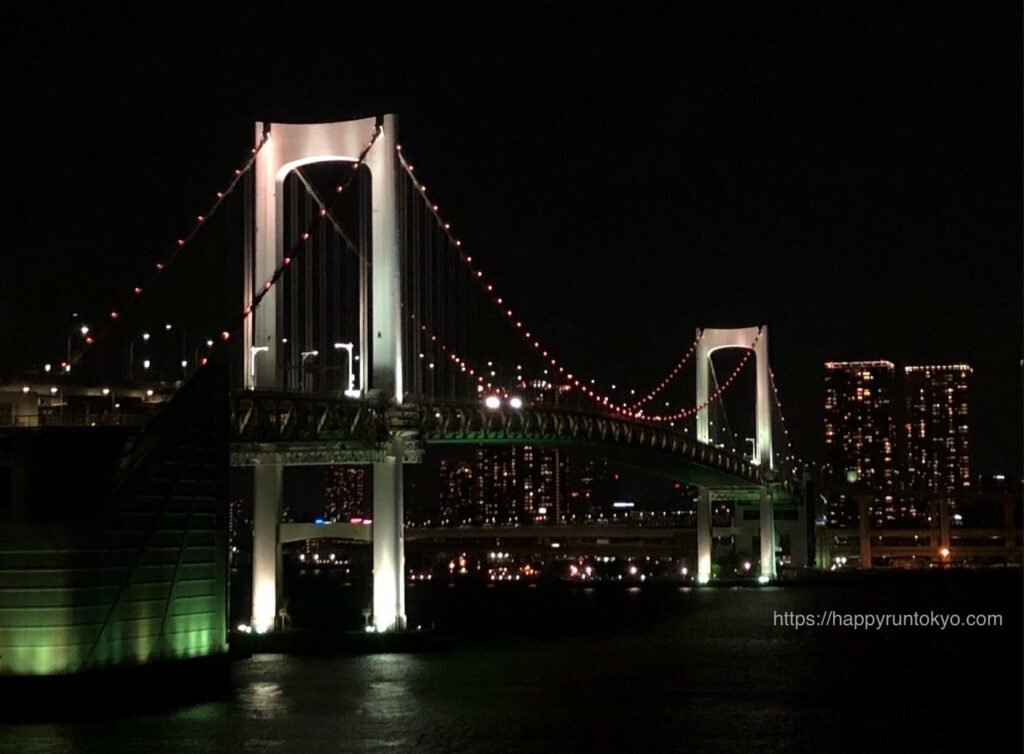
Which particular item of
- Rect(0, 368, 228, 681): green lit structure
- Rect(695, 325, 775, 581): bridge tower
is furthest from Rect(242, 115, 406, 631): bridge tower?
Rect(695, 325, 775, 581): bridge tower

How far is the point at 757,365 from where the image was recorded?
91562 millimetres

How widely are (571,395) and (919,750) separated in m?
29.8

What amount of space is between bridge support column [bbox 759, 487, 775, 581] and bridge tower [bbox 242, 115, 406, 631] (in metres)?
44.5

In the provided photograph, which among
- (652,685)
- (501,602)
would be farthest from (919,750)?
(501,602)

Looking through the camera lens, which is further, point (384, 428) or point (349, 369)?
point (349, 369)

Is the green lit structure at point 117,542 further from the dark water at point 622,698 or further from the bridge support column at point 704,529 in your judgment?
the bridge support column at point 704,529

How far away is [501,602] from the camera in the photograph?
88375 millimetres

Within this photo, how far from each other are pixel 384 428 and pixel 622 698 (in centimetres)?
912

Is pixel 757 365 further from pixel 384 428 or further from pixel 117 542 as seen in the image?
pixel 117 542

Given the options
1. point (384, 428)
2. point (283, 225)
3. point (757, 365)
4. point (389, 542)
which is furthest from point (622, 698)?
point (757, 365)

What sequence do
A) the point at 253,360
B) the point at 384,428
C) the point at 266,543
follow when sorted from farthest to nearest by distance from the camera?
the point at 266,543 < the point at 384,428 < the point at 253,360

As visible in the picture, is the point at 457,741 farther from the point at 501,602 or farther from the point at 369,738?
the point at 501,602

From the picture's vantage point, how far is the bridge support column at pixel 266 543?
41781 mm

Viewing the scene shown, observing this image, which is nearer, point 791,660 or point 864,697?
point 864,697
